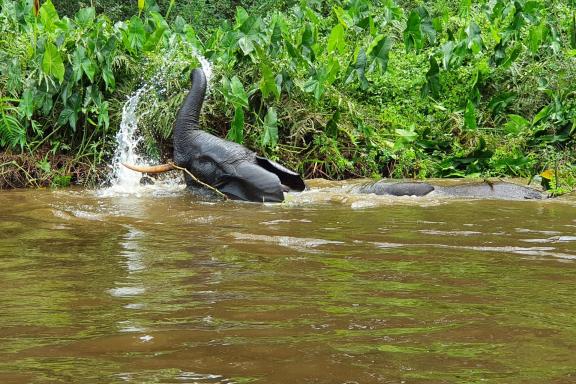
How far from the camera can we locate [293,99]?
10.2 meters

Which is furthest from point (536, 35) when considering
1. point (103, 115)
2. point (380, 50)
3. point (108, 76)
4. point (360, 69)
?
point (103, 115)

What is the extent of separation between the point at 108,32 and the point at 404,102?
153 inches

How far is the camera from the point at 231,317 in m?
2.99

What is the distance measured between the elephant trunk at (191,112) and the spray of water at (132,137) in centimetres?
83

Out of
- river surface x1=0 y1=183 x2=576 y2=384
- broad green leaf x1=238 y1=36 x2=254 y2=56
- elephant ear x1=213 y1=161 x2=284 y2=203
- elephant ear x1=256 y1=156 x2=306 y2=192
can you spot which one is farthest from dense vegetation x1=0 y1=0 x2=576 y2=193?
river surface x1=0 y1=183 x2=576 y2=384

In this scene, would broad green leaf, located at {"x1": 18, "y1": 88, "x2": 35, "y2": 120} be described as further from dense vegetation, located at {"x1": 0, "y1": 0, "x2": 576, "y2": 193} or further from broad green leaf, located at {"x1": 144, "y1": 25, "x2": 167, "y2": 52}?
broad green leaf, located at {"x1": 144, "y1": 25, "x2": 167, "y2": 52}

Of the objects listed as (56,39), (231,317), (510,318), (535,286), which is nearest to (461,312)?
(510,318)

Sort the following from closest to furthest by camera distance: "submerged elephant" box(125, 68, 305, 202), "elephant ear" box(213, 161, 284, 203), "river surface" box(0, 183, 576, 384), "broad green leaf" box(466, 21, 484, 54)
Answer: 1. "river surface" box(0, 183, 576, 384)
2. "elephant ear" box(213, 161, 284, 203)
3. "submerged elephant" box(125, 68, 305, 202)
4. "broad green leaf" box(466, 21, 484, 54)

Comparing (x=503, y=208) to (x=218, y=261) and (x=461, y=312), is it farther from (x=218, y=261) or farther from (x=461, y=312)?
(x=461, y=312)

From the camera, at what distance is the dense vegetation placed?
30.9 ft

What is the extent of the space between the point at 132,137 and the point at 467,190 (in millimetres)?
4127

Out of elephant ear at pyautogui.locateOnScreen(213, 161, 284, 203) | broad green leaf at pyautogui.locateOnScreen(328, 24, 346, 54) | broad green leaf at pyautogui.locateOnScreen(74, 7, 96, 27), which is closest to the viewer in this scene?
elephant ear at pyautogui.locateOnScreen(213, 161, 284, 203)

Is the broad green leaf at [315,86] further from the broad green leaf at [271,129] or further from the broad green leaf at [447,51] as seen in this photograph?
the broad green leaf at [447,51]

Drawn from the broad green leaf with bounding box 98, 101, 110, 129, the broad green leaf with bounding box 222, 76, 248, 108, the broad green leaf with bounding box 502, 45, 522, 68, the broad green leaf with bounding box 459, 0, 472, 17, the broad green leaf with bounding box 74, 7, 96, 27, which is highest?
the broad green leaf with bounding box 459, 0, 472, 17
